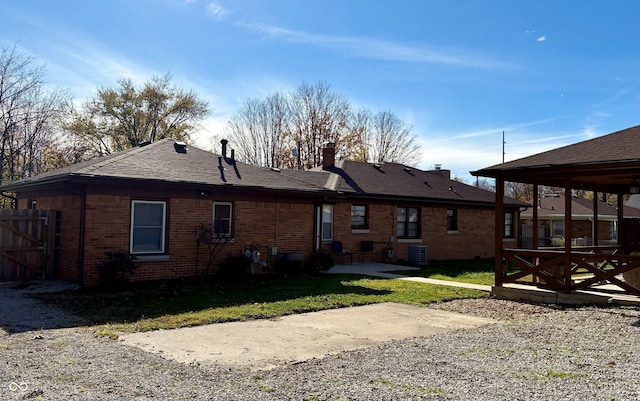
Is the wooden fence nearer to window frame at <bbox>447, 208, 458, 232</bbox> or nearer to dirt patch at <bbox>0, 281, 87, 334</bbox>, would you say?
dirt patch at <bbox>0, 281, 87, 334</bbox>

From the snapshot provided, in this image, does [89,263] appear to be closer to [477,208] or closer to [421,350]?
[421,350]

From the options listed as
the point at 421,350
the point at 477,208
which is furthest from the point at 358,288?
the point at 477,208

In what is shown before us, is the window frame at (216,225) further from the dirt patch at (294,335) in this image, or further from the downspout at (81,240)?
the dirt patch at (294,335)

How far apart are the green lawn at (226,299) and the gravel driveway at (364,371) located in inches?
52.4

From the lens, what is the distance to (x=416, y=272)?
17656 millimetres

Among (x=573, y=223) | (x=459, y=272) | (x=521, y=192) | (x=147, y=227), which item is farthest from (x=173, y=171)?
(x=521, y=192)

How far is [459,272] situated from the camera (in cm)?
1839

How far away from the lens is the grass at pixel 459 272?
1619 cm

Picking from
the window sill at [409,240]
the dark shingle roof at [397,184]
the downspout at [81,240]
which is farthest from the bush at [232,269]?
the window sill at [409,240]

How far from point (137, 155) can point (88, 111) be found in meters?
29.5

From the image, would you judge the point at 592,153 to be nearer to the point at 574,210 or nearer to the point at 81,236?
the point at 81,236

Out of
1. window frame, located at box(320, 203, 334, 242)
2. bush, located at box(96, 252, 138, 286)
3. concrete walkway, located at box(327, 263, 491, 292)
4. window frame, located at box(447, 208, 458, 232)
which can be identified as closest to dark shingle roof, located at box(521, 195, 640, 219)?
window frame, located at box(447, 208, 458, 232)

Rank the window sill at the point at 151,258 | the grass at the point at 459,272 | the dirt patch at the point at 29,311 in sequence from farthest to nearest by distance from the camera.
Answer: the grass at the point at 459,272, the window sill at the point at 151,258, the dirt patch at the point at 29,311

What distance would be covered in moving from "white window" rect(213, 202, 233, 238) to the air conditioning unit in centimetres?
957
